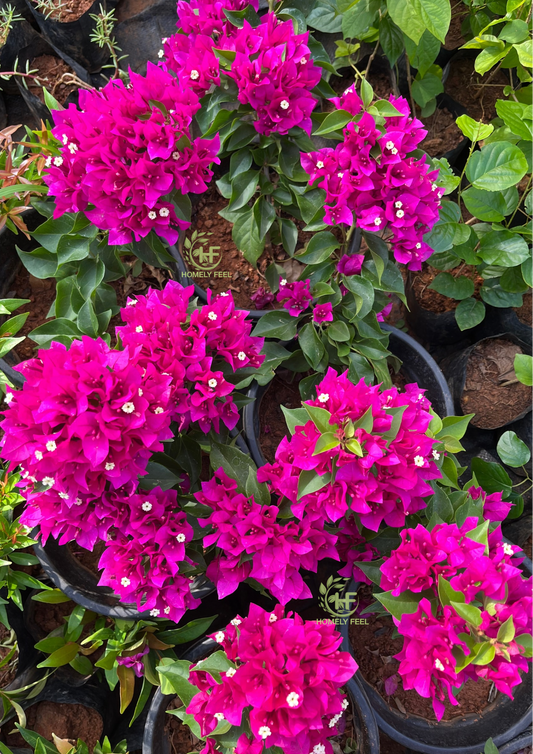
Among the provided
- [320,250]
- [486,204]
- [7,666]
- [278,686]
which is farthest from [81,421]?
[486,204]

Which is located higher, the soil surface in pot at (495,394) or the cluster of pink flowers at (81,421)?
the cluster of pink flowers at (81,421)

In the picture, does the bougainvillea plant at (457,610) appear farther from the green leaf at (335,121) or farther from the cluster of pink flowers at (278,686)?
the green leaf at (335,121)

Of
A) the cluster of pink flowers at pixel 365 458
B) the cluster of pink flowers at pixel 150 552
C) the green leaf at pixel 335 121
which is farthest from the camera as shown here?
the green leaf at pixel 335 121

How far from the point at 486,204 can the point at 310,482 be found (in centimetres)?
119

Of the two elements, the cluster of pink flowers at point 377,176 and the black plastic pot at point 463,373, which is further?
the black plastic pot at point 463,373

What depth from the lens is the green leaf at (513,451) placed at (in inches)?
62.1

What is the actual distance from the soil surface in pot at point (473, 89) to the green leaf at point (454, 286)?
31.0 inches

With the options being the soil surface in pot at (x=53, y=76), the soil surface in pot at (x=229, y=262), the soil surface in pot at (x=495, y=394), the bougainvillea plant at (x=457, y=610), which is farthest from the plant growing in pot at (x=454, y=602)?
the soil surface in pot at (x=53, y=76)

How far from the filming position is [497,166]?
4.86ft

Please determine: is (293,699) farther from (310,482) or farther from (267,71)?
(267,71)

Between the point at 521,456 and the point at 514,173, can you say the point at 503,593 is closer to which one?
the point at 521,456

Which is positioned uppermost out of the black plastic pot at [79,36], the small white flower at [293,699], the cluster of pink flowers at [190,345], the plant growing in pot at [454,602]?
the black plastic pot at [79,36]

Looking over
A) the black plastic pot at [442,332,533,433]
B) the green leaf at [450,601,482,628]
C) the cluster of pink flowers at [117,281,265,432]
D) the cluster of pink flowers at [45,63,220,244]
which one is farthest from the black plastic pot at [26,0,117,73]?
the green leaf at [450,601,482,628]

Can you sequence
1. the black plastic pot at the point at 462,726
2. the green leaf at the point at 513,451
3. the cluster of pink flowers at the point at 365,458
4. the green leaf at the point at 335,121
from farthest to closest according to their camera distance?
the green leaf at the point at 513,451 < the black plastic pot at the point at 462,726 < the green leaf at the point at 335,121 < the cluster of pink flowers at the point at 365,458
